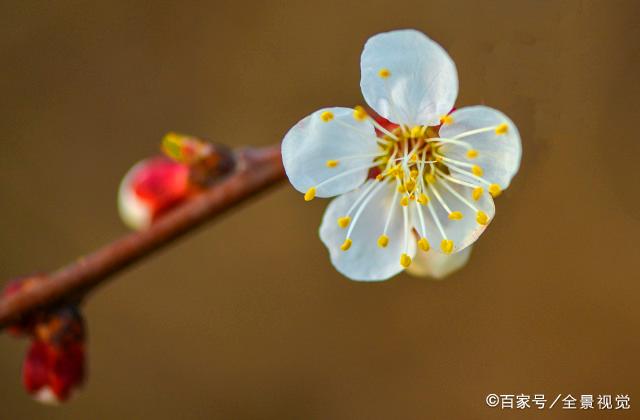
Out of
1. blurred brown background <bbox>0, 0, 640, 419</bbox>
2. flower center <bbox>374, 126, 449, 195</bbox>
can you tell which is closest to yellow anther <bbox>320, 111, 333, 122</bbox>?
flower center <bbox>374, 126, 449, 195</bbox>

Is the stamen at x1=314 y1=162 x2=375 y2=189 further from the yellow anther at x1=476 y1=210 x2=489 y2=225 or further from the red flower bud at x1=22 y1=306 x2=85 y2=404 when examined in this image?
the red flower bud at x1=22 y1=306 x2=85 y2=404

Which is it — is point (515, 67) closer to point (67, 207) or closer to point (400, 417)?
point (400, 417)

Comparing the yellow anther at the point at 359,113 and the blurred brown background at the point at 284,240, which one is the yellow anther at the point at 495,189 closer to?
the yellow anther at the point at 359,113

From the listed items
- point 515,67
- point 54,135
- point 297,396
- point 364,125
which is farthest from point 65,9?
point 364,125

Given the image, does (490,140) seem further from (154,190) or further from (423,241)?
(154,190)

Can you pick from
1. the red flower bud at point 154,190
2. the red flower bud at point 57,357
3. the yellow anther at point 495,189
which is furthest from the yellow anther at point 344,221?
the red flower bud at point 57,357

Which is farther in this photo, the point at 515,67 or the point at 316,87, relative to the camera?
the point at 316,87
